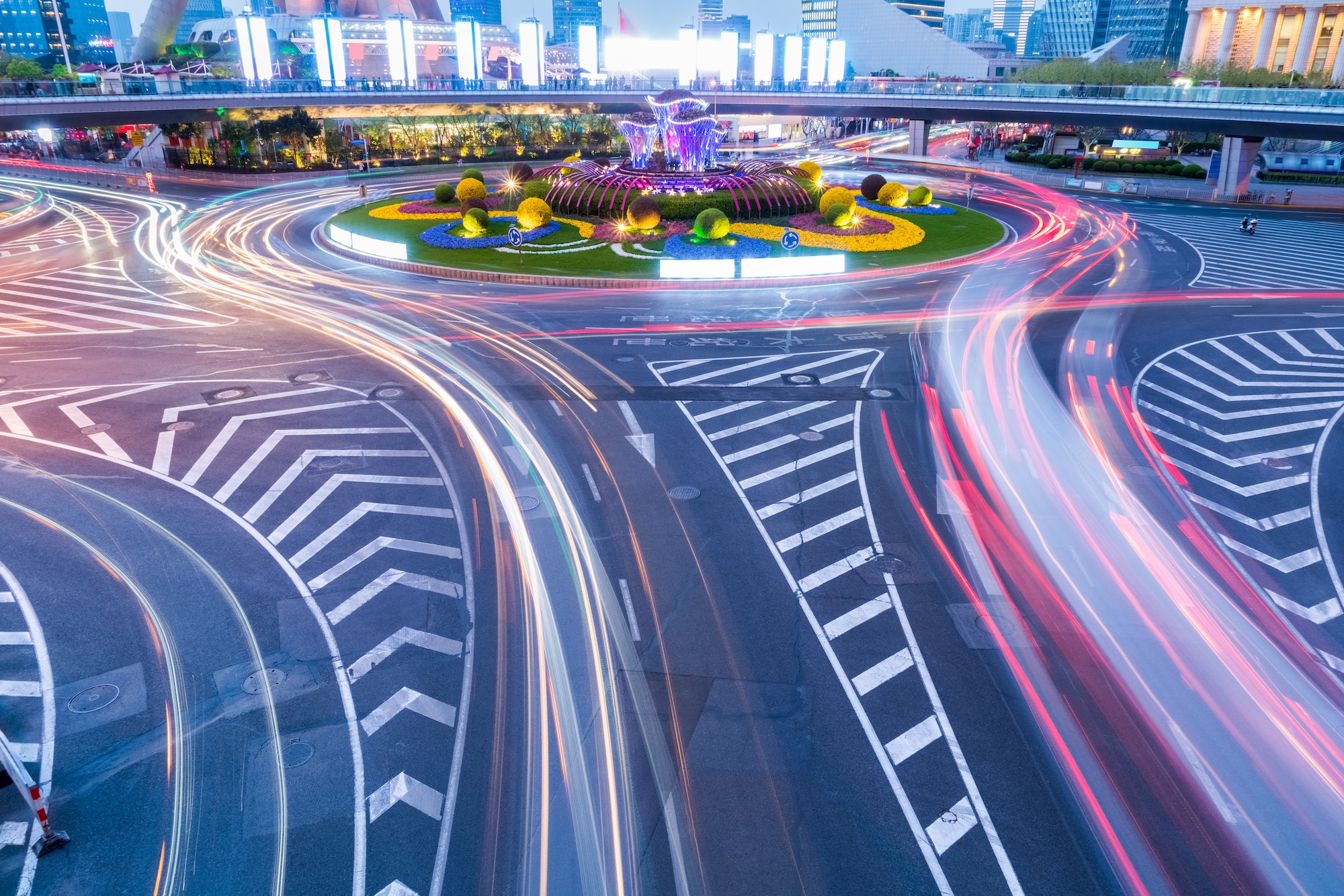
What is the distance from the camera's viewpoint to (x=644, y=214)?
44250 millimetres

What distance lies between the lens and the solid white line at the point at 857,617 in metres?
14.1

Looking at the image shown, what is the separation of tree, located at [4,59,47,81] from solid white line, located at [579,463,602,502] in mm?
130567

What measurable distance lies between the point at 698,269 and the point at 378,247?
1634cm

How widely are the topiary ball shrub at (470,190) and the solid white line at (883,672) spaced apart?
4621 cm

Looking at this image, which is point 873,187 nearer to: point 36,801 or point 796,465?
point 796,465

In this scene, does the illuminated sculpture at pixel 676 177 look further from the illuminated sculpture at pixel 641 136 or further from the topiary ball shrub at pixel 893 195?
the topiary ball shrub at pixel 893 195

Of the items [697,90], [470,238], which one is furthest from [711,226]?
[697,90]

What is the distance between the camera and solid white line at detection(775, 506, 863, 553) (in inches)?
655

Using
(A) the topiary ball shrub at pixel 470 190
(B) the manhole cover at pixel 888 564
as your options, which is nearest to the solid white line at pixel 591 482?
(B) the manhole cover at pixel 888 564

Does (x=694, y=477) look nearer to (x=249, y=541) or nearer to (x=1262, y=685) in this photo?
(x=249, y=541)

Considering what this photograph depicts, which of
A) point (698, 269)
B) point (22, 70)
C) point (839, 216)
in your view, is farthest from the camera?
point (22, 70)

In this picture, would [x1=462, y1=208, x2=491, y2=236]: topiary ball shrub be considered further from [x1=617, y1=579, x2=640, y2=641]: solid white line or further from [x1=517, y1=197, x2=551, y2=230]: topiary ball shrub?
[x1=617, y1=579, x2=640, y2=641]: solid white line

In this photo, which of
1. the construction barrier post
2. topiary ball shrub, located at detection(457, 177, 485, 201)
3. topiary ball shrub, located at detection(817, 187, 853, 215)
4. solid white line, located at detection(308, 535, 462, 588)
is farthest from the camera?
topiary ball shrub, located at detection(457, 177, 485, 201)

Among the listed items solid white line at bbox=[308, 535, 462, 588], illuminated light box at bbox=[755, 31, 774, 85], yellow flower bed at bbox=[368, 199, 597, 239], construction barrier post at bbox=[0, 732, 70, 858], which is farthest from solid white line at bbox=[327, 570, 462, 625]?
illuminated light box at bbox=[755, 31, 774, 85]
